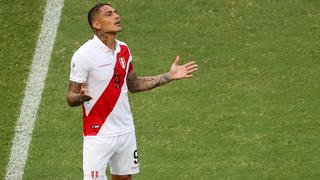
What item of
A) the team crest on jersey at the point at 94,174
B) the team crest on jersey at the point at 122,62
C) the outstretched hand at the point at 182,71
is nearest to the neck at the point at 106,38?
the team crest on jersey at the point at 122,62

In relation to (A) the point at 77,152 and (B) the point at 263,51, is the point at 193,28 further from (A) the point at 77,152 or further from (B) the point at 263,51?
(A) the point at 77,152

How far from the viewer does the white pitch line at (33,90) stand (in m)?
11.2

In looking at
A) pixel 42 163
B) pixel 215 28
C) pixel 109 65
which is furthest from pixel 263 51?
pixel 109 65

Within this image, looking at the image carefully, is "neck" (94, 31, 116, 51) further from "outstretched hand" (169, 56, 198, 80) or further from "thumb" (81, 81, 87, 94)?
"outstretched hand" (169, 56, 198, 80)

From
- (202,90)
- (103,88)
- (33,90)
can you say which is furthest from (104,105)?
(33,90)

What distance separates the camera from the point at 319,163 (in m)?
10.9

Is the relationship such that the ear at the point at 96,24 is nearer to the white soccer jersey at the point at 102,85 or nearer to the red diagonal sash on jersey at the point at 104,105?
the white soccer jersey at the point at 102,85

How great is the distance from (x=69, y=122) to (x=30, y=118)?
53 centimetres

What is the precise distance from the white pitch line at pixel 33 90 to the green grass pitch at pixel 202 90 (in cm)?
9

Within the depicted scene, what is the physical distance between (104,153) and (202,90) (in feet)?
12.5

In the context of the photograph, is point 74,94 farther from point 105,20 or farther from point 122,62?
point 105,20

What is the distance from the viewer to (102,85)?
353 inches

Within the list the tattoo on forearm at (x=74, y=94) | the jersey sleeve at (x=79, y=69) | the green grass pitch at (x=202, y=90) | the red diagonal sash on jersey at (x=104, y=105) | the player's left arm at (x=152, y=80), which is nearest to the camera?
the tattoo on forearm at (x=74, y=94)

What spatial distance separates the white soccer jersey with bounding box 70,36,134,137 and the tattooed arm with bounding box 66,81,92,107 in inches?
2.5
